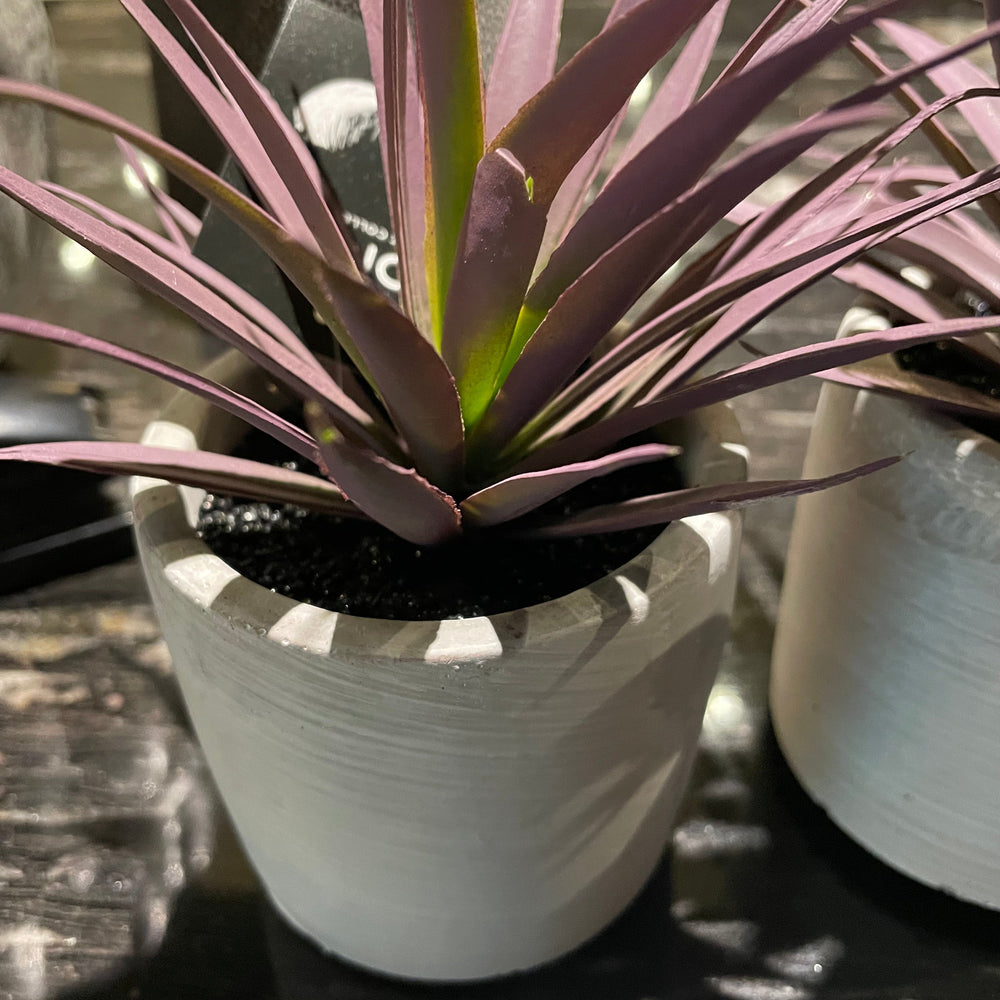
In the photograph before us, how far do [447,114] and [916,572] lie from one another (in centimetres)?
26

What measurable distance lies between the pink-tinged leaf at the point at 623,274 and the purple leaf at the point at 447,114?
0.17 ft

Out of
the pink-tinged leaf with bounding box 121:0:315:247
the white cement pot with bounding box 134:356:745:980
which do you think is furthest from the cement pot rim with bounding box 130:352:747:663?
the pink-tinged leaf with bounding box 121:0:315:247

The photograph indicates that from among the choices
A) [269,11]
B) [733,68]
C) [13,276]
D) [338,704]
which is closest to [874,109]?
[733,68]

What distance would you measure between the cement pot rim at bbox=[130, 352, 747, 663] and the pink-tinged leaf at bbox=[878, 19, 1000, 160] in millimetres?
162

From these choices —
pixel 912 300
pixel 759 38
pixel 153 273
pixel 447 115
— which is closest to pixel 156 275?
pixel 153 273

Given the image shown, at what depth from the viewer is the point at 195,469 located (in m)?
0.33

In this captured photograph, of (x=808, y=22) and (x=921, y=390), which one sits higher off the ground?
(x=808, y=22)

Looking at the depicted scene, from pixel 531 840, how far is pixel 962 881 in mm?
236

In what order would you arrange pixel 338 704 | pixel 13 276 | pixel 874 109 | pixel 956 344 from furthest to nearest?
pixel 13 276, pixel 956 344, pixel 338 704, pixel 874 109

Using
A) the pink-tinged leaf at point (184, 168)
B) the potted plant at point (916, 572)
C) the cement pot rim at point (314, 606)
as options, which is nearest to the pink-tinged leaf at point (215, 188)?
the pink-tinged leaf at point (184, 168)

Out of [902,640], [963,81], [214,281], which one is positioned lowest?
[902,640]

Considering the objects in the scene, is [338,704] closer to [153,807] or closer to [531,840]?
[531,840]

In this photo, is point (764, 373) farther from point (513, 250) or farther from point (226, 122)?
point (226, 122)

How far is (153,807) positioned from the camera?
51 centimetres
